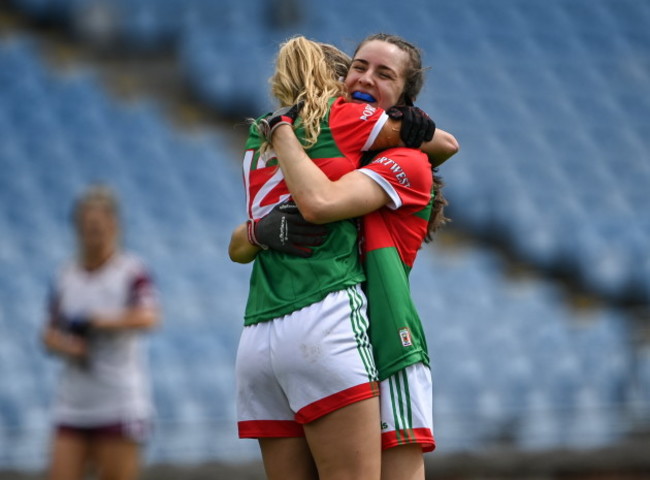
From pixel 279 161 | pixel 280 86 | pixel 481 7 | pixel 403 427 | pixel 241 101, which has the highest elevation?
pixel 481 7

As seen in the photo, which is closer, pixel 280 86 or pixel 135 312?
pixel 280 86

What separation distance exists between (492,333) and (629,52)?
5.46m

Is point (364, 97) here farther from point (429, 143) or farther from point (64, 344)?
point (64, 344)

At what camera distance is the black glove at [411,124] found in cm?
359

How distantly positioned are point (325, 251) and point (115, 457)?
3411 mm

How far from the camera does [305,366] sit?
3361mm

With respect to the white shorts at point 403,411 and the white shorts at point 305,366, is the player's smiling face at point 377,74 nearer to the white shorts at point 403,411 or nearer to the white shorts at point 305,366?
the white shorts at point 305,366

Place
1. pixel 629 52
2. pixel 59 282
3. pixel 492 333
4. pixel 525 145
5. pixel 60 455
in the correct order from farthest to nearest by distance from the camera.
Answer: pixel 629 52, pixel 525 145, pixel 492 333, pixel 59 282, pixel 60 455

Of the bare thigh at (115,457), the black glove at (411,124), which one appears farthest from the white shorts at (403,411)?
the bare thigh at (115,457)

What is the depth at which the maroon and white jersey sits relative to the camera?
6469 millimetres

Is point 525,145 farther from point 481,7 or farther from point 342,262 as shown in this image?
point 342,262

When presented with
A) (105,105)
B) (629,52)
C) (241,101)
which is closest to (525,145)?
(629,52)

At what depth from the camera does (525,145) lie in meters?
12.4

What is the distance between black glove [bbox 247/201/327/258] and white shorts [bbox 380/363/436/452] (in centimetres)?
48
